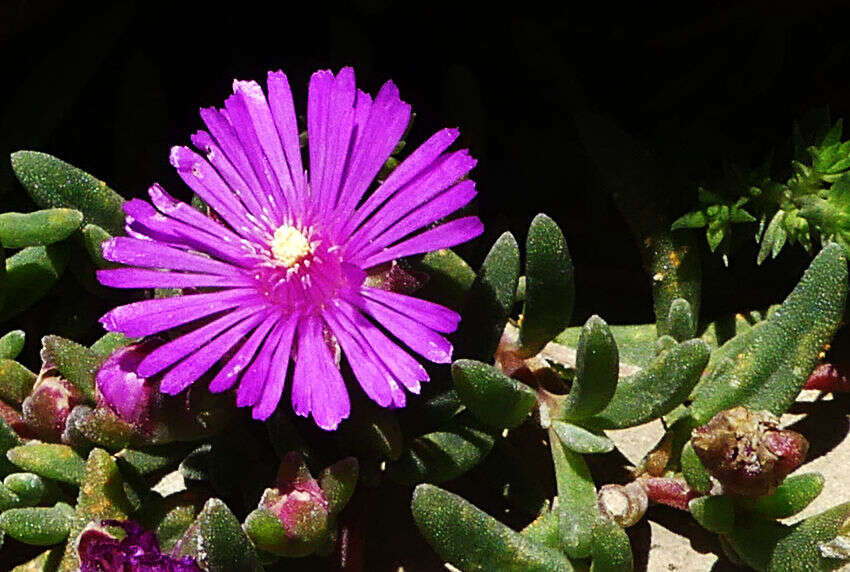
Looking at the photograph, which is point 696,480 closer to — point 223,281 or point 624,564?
point 624,564

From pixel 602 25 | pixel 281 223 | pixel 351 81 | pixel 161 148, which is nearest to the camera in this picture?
pixel 351 81

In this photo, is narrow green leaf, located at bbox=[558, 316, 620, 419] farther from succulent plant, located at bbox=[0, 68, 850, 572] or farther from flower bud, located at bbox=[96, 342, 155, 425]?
flower bud, located at bbox=[96, 342, 155, 425]

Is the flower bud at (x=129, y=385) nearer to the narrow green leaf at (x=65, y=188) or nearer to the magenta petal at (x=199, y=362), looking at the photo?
the magenta petal at (x=199, y=362)

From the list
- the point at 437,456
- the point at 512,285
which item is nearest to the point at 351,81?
the point at 512,285

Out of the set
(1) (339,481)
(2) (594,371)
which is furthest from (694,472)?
(1) (339,481)

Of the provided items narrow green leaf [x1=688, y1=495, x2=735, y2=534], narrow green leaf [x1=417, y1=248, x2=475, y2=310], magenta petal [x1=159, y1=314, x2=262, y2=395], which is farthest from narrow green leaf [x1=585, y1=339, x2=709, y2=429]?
magenta petal [x1=159, y1=314, x2=262, y2=395]

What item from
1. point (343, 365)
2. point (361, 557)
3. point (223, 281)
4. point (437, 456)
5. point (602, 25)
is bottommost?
point (361, 557)

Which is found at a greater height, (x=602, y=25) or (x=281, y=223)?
(x=602, y=25)
